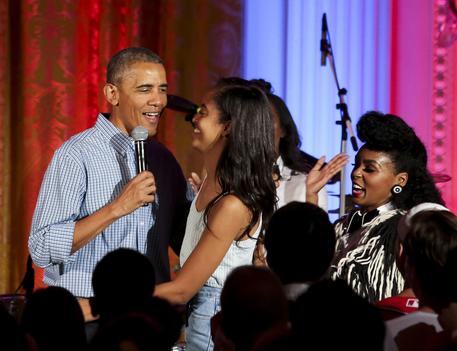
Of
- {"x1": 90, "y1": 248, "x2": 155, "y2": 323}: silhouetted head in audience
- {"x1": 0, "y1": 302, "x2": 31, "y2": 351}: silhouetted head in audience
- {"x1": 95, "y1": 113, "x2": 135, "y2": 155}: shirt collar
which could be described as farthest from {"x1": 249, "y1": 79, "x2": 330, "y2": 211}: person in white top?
{"x1": 0, "y1": 302, "x2": 31, "y2": 351}: silhouetted head in audience

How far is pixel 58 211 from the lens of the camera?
8.72 feet

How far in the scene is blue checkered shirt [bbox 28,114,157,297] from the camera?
264 cm

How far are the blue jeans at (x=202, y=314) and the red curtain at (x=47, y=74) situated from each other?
239 cm

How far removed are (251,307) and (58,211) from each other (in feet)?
4.17

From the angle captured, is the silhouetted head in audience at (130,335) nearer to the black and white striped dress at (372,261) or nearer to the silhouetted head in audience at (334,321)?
the silhouetted head in audience at (334,321)

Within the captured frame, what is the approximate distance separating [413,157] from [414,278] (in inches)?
56.5

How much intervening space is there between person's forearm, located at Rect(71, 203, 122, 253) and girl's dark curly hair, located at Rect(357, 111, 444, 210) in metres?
1.15

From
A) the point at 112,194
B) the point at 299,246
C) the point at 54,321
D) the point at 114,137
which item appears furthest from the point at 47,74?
the point at 54,321

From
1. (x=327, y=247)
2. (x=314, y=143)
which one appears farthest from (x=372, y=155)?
(x=314, y=143)

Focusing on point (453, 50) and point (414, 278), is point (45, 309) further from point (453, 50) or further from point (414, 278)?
point (453, 50)

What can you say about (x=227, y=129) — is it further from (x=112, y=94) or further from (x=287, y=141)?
(x=287, y=141)

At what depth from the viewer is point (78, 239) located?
2.60 m

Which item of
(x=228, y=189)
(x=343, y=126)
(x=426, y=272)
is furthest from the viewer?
(x=343, y=126)

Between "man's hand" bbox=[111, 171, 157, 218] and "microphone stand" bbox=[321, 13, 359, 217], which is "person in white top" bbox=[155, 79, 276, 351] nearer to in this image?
"man's hand" bbox=[111, 171, 157, 218]
